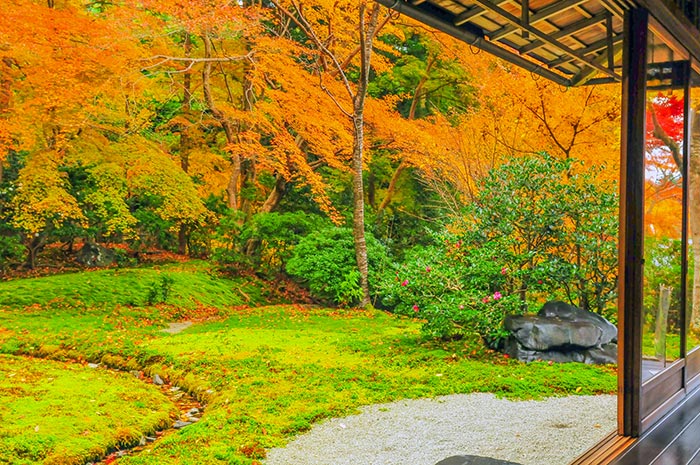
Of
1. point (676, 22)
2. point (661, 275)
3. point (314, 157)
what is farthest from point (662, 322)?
point (314, 157)

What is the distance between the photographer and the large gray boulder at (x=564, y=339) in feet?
16.7

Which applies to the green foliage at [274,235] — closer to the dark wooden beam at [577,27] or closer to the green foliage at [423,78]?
the green foliage at [423,78]

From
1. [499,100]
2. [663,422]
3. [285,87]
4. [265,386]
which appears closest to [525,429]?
[663,422]

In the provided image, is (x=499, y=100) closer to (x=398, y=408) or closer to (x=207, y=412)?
(x=398, y=408)

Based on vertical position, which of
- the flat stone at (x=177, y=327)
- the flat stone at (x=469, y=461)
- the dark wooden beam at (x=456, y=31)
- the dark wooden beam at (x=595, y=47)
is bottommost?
the flat stone at (x=177, y=327)

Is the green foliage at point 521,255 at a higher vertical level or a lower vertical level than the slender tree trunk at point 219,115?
lower

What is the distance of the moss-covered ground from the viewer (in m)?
3.50

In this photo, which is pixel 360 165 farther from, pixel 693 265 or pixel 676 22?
pixel 676 22

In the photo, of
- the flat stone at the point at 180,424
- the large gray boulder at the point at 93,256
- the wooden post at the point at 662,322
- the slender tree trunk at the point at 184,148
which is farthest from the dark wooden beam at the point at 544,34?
the slender tree trunk at the point at 184,148

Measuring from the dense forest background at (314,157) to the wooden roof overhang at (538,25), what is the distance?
235 cm

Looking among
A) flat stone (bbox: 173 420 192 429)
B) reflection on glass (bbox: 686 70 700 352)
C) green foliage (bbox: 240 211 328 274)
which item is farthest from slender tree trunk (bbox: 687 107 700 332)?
green foliage (bbox: 240 211 328 274)

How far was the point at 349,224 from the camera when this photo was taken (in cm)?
1078

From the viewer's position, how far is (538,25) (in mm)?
3104

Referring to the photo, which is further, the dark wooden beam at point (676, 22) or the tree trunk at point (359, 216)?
the tree trunk at point (359, 216)
